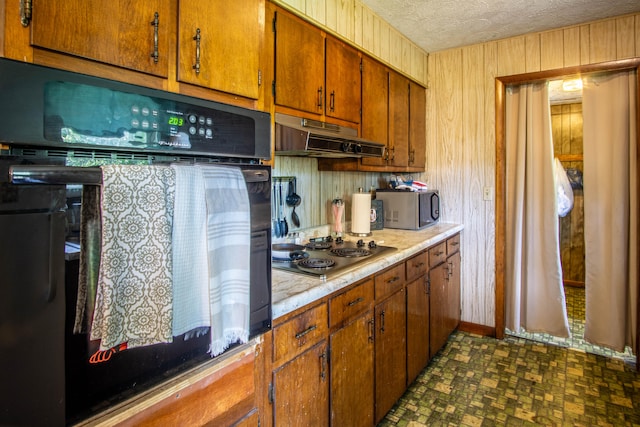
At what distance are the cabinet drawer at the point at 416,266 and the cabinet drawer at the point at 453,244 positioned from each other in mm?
581

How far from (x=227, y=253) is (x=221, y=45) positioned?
593 mm

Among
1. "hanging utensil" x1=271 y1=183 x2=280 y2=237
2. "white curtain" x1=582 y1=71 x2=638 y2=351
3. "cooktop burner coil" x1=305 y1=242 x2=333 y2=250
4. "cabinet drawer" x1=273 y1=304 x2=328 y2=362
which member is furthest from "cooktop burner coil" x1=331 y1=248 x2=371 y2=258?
"white curtain" x1=582 y1=71 x2=638 y2=351

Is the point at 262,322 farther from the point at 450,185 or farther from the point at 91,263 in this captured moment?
the point at 450,185

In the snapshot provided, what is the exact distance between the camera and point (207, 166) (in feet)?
2.76

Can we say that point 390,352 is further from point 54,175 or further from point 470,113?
point 470,113

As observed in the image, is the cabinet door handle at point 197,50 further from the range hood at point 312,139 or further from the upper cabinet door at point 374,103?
the upper cabinet door at point 374,103

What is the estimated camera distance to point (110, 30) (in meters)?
0.79

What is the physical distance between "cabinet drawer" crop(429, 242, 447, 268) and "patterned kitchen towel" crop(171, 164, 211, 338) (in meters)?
1.91

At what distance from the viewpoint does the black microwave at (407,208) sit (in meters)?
2.72

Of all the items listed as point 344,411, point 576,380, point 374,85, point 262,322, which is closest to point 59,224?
point 262,322

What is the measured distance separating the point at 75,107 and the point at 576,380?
3.03 m

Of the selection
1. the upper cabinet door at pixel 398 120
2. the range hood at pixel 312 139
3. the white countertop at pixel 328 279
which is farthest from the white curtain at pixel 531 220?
the range hood at pixel 312 139

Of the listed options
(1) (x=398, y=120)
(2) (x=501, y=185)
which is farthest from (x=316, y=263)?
(2) (x=501, y=185)

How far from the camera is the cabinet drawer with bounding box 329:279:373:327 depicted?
147 centimetres
